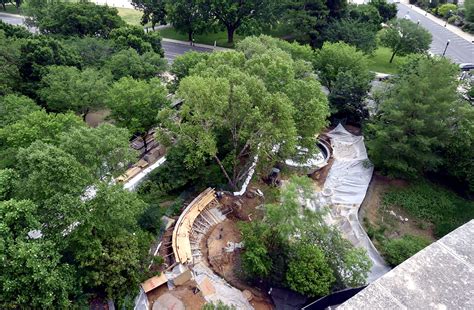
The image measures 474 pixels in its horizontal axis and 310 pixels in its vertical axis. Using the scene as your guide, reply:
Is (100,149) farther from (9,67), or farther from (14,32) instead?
(14,32)

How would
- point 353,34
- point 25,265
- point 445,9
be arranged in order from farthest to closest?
point 445,9 → point 353,34 → point 25,265

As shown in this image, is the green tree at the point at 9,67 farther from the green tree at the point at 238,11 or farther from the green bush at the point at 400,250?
the green bush at the point at 400,250

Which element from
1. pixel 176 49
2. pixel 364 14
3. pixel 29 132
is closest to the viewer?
pixel 29 132

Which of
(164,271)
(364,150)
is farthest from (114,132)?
(364,150)

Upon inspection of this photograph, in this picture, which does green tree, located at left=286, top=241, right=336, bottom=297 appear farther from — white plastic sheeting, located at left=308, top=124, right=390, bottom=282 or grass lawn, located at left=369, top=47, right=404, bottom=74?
grass lawn, located at left=369, top=47, right=404, bottom=74

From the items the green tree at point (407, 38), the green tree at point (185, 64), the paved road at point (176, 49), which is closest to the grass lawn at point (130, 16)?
the paved road at point (176, 49)

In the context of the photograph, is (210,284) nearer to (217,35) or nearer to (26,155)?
(26,155)

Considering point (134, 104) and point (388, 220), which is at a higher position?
point (134, 104)

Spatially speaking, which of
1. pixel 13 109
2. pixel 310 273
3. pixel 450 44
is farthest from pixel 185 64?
pixel 450 44
